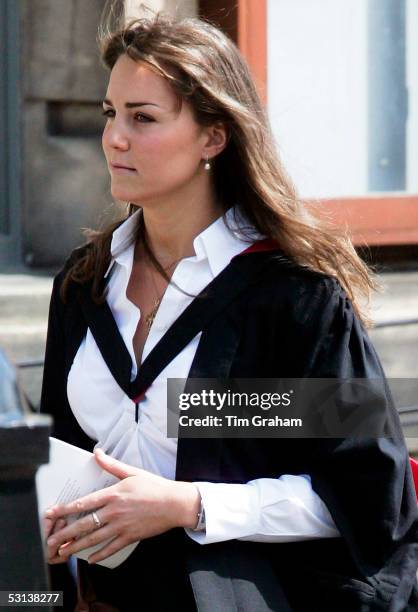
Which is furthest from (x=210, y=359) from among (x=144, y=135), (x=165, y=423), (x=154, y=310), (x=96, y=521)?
(x=144, y=135)

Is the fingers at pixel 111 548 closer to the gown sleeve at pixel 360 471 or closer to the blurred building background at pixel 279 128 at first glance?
the gown sleeve at pixel 360 471

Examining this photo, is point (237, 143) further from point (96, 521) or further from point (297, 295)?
point (96, 521)

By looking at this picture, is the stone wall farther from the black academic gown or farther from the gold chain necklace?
the black academic gown

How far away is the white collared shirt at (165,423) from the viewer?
248 cm

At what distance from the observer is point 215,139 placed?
2.80m

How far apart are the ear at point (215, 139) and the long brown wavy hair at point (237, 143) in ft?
0.04

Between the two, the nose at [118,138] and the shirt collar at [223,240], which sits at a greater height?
the nose at [118,138]

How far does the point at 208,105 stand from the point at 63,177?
2560 mm

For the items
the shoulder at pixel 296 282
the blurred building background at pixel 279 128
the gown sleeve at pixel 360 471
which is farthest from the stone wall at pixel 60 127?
the gown sleeve at pixel 360 471

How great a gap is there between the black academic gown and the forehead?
0.40 metres

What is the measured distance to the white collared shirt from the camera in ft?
8.14

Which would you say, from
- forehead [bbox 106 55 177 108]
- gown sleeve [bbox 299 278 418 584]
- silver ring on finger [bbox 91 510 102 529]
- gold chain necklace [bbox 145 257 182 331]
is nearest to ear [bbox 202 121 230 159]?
forehead [bbox 106 55 177 108]

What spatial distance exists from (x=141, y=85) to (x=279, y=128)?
10.1ft

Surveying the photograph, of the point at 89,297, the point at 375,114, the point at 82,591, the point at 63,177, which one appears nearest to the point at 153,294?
the point at 89,297
